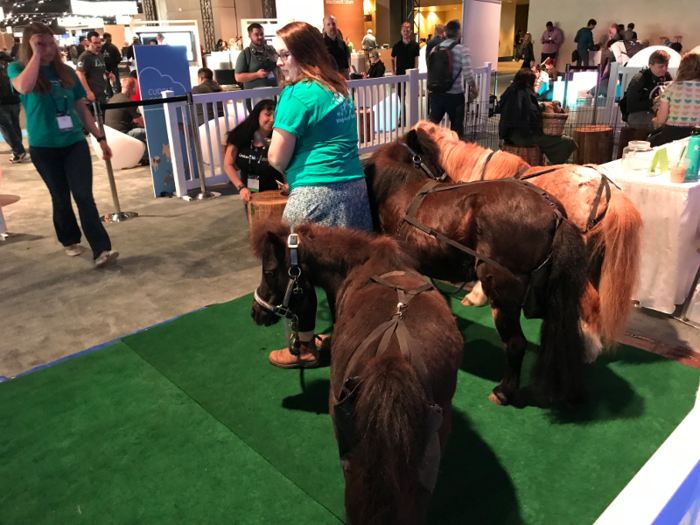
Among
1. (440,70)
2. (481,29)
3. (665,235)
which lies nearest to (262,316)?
(665,235)

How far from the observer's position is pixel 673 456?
771mm

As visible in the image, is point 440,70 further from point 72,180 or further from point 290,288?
point 290,288

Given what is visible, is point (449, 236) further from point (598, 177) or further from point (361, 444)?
point (361, 444)

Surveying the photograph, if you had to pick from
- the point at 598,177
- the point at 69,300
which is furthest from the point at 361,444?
the point at 69,300

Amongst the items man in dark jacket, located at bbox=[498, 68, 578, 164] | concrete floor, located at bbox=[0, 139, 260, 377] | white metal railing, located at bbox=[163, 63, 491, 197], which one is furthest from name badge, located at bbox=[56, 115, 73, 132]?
man in dark jacket, located at bbox=[498, 68, 578, 164]

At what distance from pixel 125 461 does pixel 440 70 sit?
6.65m

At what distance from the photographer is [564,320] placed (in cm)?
A: 254

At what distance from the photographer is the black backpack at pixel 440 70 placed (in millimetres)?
7289

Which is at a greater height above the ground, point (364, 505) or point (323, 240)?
point (323, 240)

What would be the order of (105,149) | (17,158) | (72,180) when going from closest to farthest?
(72,180) → (105,149) → (17,158)

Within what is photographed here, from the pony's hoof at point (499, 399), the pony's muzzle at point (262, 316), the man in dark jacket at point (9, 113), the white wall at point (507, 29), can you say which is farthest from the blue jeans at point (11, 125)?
the white wall at point (507, 29)

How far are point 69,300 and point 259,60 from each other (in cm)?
495

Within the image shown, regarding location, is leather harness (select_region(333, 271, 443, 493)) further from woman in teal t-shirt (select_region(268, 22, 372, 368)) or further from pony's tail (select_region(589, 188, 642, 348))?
pony's tail (select_region(589, 188, 642, 348))

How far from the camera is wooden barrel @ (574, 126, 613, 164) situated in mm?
6359
